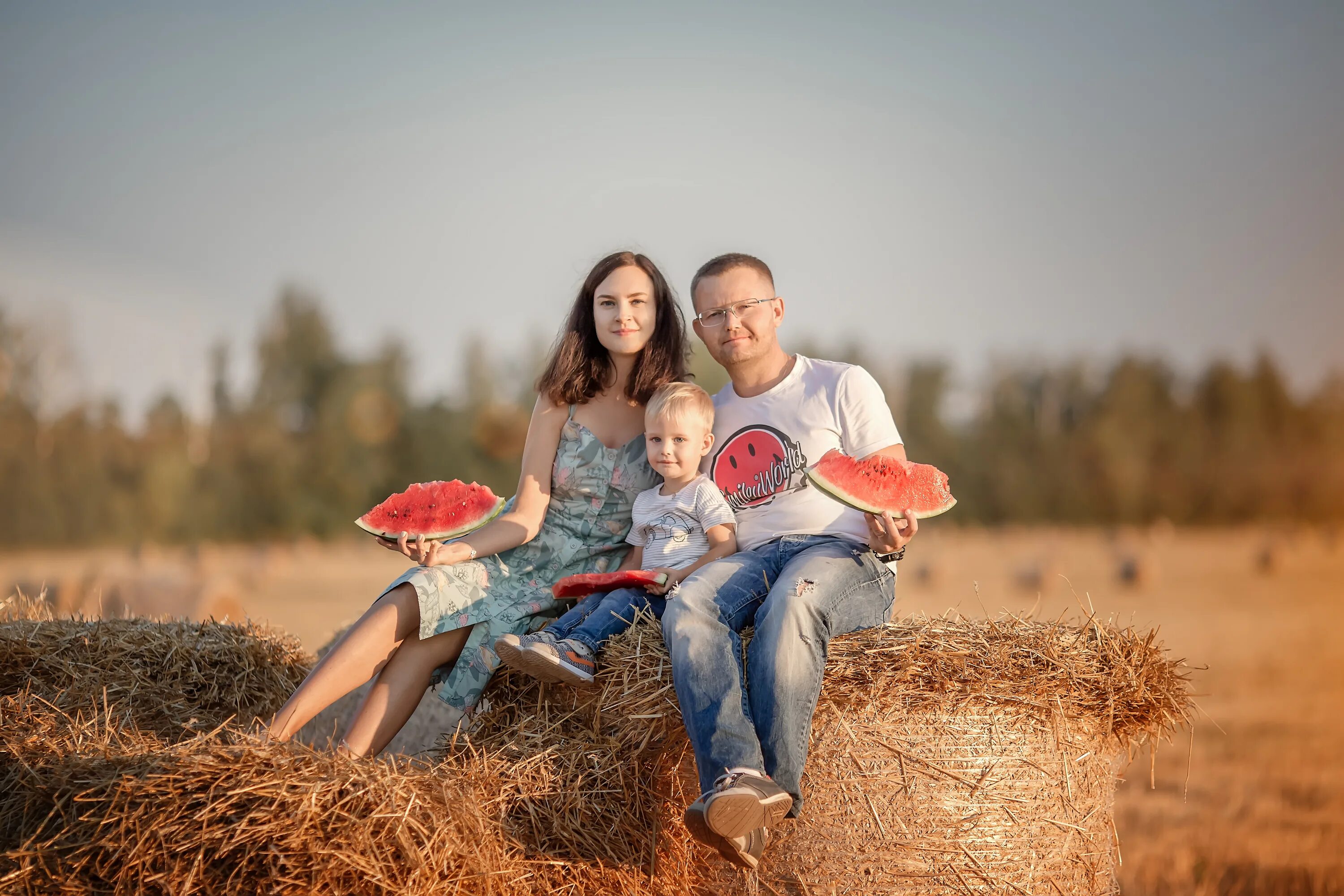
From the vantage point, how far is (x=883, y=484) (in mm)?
3719

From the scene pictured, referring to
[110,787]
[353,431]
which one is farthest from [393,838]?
[353,431]

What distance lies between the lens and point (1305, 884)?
4805 millimetres

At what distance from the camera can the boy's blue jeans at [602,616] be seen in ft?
12.1

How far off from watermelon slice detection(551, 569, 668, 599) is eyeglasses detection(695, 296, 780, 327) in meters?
1.09

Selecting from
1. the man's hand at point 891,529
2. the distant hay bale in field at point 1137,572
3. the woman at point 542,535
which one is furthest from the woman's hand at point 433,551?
the distant hay bale in field at point 1137,572

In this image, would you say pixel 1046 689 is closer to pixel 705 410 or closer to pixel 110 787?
pixel 705 410

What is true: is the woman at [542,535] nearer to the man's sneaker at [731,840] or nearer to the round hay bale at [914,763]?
the round hay bale at [914,763]

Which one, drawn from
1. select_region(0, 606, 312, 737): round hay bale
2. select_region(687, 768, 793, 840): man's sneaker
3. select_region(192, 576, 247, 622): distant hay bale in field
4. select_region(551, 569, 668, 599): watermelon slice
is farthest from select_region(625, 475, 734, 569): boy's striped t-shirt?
select_region(192, 576, 247, 622): distant hay bale in field

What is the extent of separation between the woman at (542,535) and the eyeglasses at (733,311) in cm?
34

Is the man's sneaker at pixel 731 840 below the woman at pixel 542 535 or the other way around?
below

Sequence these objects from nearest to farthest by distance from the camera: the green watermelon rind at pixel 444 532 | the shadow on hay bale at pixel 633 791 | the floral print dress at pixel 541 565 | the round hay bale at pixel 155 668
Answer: the shadow on hay bale at pixel 633 791
the floral print dress at pixel 541 565
the green watermelon rind at pixel 444 532
the round hay bale at pixel 155 668

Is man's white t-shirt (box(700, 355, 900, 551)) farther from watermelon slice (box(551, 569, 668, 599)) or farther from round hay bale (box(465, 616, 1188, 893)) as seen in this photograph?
round hay bale (box(465, 616, 1188, 893))

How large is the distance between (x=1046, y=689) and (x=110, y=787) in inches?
116

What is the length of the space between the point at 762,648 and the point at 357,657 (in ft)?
5.21
